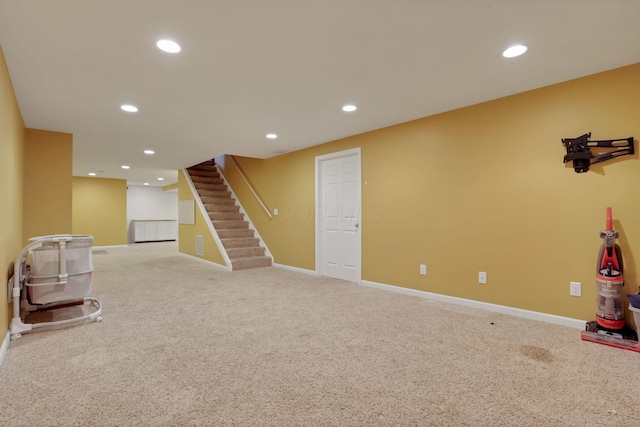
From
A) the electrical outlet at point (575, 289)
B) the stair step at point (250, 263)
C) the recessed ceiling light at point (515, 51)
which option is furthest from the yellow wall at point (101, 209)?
the electrical outlet at point (575, 289)

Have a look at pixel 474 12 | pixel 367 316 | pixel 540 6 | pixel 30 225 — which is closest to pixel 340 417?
pixel 367 316

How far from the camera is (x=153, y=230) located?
11641 mm

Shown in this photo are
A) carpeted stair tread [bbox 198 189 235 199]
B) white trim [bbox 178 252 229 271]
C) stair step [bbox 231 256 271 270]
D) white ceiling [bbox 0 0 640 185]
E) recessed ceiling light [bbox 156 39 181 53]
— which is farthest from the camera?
carpeted stair tread [bbox 198 189 235 199]

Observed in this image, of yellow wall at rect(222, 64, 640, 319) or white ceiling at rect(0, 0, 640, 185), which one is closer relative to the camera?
white ceiling at rect(0, 0, 640, 185)

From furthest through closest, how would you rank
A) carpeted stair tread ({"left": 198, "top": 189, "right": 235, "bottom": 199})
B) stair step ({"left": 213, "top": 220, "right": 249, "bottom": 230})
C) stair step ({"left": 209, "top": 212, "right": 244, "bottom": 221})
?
carpeted stair tread ({"left": 198, "top": 189, "right": 235, "bottom": 199})
stair step ({"left": 209, "top": 212, "right": 244, "bottom": 221})
stair step ({"left": 213, "top": 220, "right": 249, "bottom": 230})

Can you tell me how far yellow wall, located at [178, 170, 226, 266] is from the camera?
A: 21.5ft

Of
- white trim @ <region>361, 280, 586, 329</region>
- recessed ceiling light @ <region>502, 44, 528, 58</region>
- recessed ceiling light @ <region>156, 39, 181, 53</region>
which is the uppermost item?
recessed ceiling light @ <region>502, 44, 528, 58</region>

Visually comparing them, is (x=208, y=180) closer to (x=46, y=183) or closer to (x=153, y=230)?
(x=46, y=183)

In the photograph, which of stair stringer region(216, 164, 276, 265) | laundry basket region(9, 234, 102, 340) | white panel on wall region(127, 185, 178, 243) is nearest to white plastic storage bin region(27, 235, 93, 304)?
laundry basket region(9, 234, 102, 340)

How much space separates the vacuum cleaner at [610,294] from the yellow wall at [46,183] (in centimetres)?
602

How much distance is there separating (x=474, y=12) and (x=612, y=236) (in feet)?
6.94

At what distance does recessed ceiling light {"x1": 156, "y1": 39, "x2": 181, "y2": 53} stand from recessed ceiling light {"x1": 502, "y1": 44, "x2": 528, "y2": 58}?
7.95 feet

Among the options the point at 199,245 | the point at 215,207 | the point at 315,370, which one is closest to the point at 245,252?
the point at 199,245

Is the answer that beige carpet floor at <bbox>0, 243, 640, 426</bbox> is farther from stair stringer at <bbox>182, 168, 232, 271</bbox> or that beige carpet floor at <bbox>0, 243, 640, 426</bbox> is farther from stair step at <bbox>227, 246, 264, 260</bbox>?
stair step at <bbox>227, 246, 264, 260</bbox>
